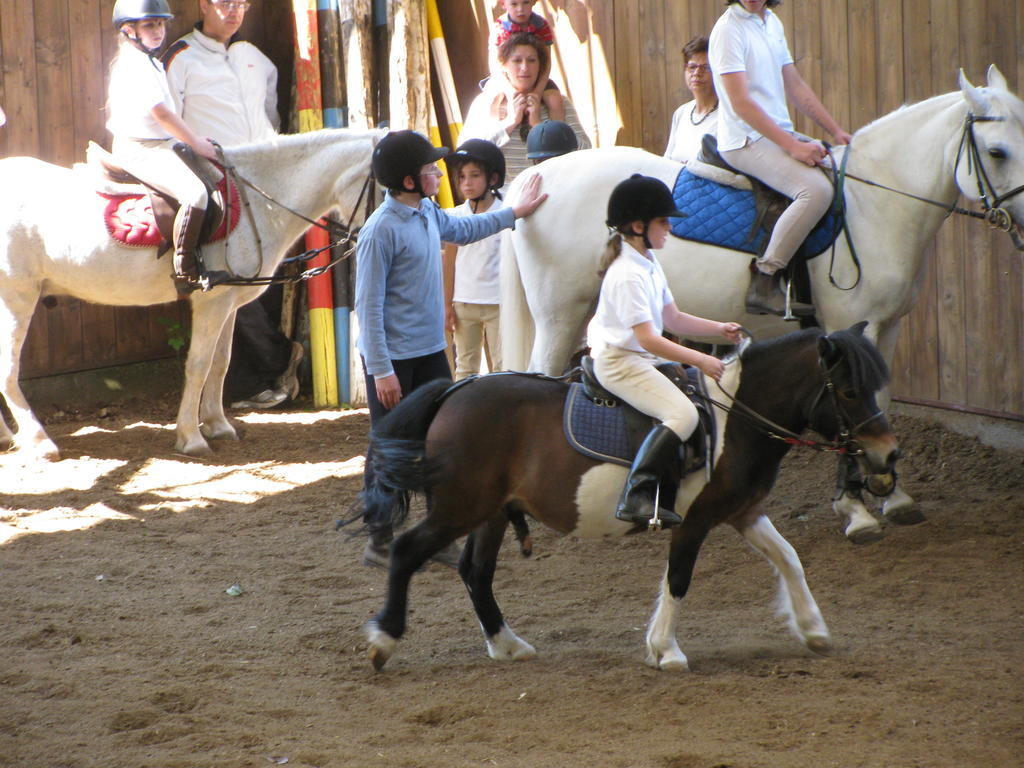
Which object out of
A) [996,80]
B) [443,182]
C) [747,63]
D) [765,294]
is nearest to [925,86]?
[996,80]

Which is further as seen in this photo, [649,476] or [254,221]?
[254,221]

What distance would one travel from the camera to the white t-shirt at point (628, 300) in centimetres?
392

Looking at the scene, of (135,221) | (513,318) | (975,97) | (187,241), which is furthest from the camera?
(135,221)

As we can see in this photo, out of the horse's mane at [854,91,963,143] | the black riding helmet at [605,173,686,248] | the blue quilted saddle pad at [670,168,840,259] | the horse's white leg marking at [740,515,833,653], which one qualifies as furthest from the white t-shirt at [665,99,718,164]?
the horse's white leg marking at [740,515,833,653]

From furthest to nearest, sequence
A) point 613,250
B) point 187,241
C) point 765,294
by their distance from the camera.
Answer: point 187,241
point 765,294
point 613,250

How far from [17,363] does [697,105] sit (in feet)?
16.2

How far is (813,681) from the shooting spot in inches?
154

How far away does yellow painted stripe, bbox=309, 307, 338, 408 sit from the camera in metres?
9.88

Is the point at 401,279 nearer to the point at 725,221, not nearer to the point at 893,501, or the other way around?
the point at 725,221

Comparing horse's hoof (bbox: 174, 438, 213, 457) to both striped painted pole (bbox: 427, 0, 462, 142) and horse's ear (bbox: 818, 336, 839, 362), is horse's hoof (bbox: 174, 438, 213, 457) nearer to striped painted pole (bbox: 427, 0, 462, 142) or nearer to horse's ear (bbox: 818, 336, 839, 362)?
striped painted pole (bbox: 427, 0, 462, 142)

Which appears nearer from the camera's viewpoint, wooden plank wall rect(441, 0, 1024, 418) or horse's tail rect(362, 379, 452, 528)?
horse's tail rect(362, 379, 452, 528)

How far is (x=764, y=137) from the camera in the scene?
5570 mm

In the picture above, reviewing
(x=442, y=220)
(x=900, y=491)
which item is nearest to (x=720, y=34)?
(x=442, y=220)

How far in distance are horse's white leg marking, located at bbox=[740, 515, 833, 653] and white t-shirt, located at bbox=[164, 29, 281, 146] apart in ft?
19.0
